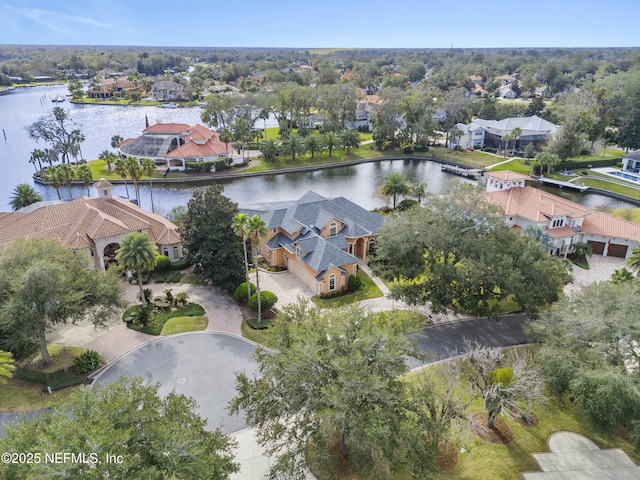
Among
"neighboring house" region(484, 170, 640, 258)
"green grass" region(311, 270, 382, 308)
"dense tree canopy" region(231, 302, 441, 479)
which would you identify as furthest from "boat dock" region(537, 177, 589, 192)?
"dense tree canopy" region(231, 302, 441, 479)

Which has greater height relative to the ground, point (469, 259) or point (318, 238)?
point (469, 259)

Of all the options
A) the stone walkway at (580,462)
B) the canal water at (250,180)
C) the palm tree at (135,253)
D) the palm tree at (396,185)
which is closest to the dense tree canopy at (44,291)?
the palm tree at (135,253)

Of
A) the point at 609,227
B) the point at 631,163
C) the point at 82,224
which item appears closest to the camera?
the point at 82,224

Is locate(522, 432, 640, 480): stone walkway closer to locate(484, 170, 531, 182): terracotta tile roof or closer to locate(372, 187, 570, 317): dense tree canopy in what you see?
locate(372, 187, 570, 317): dense tree canopy

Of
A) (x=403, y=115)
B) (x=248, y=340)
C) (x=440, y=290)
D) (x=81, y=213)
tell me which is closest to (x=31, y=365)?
(x=248, y=340)

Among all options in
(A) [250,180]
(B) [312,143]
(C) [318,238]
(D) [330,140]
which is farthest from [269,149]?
(C) [318,238]

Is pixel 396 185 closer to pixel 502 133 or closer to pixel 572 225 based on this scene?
pixel 572 225

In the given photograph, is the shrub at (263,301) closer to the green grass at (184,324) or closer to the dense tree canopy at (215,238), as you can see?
the dense tree canopy at (215,238)
